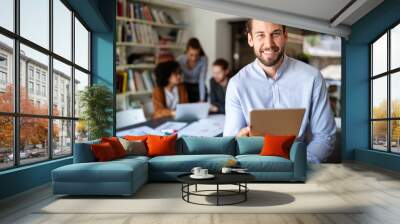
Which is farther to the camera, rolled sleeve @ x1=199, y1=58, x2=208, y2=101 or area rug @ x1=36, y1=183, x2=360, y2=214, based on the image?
rolled sleeve @ x1=199, y1=58, x2=208, y2=101

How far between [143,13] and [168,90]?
1.80 m

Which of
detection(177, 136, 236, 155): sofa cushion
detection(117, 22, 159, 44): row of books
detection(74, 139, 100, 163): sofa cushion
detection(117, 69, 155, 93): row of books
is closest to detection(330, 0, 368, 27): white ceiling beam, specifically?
detection(177, 136, 236, 155): sofa cushion

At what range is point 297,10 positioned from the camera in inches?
315

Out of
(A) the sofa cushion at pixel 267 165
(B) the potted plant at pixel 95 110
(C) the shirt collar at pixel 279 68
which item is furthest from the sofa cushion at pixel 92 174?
(C) the shirt collar at pixel 279 68

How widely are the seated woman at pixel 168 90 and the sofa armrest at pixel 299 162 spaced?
4.03 metres

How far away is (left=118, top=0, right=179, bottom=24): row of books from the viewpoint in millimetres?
10008

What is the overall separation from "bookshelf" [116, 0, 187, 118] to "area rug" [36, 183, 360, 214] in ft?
15.1

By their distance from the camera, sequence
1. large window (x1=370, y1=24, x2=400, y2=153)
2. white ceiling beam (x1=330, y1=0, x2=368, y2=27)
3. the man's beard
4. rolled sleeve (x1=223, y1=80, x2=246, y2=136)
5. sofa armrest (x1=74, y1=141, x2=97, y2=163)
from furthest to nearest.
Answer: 1. rolled sleeve (x1=223, y1=80, x2=246, y2=136)
2. the man's beard
3. large window (x1=370, y1=24, x2=400, y2=153)
4. white ceiling beam (x1=330, y1=0, x2=368, y2=27)
5. sofa armrest (x1=74, y1=141, x2=97, y2=163)

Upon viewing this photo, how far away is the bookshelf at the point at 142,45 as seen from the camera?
9.97 meters

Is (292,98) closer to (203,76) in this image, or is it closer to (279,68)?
(279,68)

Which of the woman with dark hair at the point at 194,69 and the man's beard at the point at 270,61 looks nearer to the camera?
the man's beard at the point at 270,61

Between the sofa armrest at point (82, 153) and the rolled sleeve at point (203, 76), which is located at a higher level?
the rolled sleeve at point (203, 76)

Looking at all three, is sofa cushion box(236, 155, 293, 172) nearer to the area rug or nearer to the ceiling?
the area rug

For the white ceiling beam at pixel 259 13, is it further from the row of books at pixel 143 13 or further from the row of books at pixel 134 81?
the row of books at pixel 134 81
